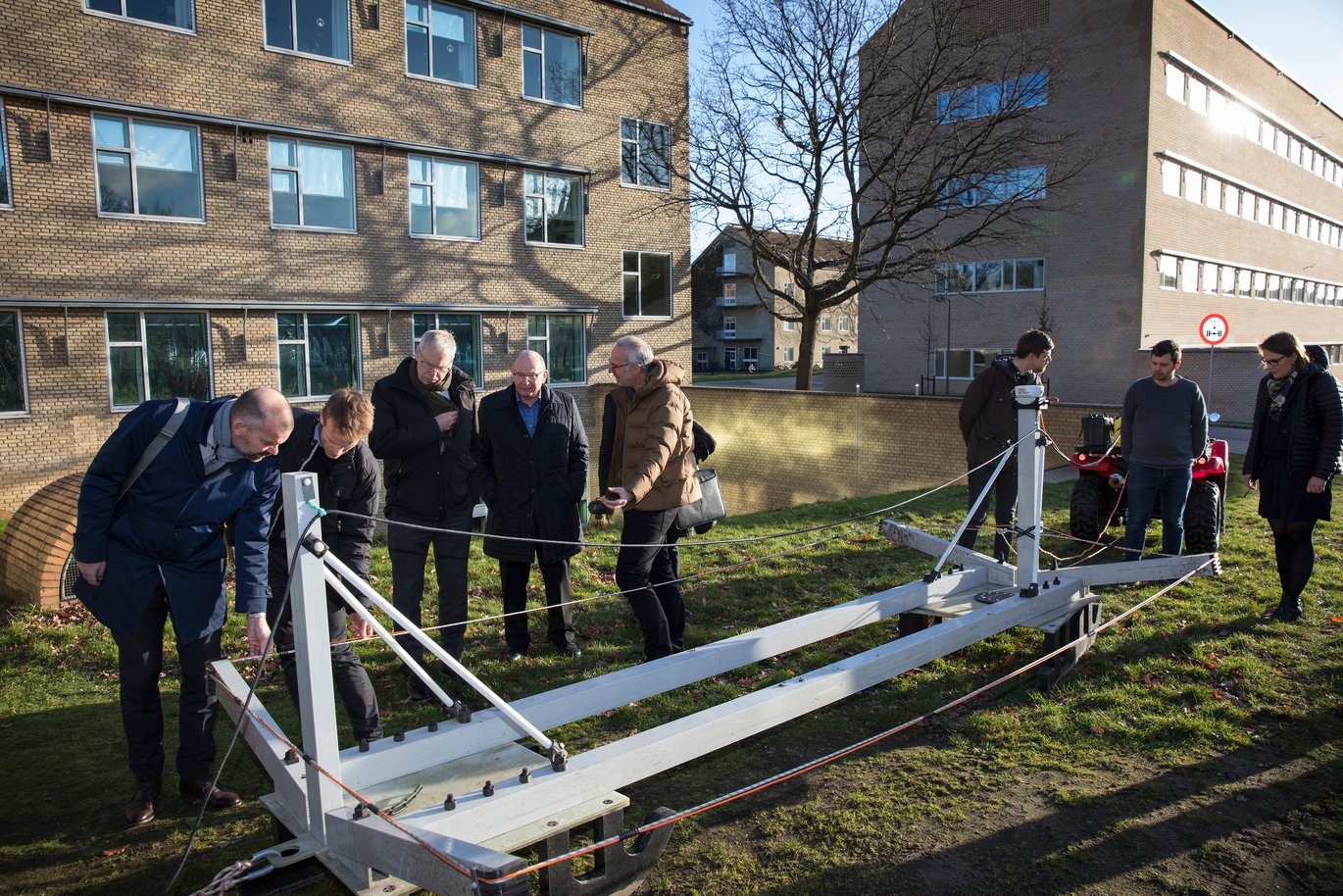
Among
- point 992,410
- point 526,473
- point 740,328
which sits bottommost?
point 526,473

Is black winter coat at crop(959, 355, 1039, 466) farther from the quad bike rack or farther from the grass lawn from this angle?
the quad bike rack

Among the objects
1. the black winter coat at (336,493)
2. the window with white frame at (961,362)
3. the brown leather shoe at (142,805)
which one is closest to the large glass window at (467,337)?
the black winter coat at (336,493)

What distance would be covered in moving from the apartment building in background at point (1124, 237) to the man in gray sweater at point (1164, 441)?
21.4 meters

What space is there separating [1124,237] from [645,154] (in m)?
17.4

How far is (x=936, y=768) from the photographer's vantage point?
4320 mm

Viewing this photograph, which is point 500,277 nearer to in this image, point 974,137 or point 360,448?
point 974,137

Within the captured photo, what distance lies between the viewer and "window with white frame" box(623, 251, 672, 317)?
Answer: 25.1m

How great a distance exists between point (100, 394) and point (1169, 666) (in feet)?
56.0

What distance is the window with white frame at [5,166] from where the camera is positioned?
598 inches

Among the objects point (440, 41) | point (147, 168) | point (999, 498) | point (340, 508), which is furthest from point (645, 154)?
point (340, 508)

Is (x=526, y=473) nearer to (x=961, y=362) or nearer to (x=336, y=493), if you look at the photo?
(x=336, y=493)

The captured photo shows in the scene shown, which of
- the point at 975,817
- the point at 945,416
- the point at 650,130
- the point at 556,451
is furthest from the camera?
the point at 650,130

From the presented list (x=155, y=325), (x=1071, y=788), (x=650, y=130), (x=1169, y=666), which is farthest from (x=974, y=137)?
(x=1071, y=788)

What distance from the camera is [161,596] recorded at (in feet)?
13.1
